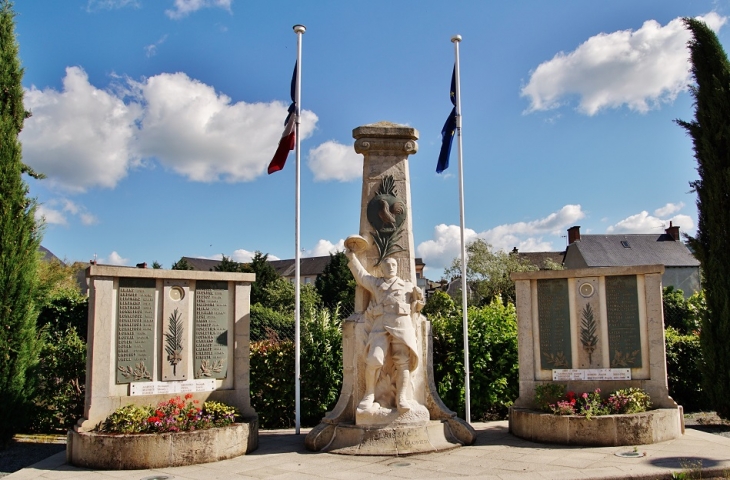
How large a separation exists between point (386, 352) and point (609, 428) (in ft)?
9.74

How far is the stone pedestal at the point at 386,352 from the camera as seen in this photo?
290 inches

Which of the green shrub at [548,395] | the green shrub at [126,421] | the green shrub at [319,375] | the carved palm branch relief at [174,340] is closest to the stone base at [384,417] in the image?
the green shrub at [548,395]

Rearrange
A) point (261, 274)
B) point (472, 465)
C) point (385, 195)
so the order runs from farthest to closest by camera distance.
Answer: point (261, 274)
point (385, 195)
point (472, 465)

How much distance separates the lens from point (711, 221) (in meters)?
9.55

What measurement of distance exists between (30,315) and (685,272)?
3474 cm

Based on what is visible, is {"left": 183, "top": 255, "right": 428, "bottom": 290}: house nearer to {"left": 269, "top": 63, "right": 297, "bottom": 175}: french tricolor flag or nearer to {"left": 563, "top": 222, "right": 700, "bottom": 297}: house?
{"left": 563, "top": 222, "right": 700, "bottom": 297}: house

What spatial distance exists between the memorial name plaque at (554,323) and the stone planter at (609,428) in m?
0.97

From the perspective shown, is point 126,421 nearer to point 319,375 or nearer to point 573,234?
point 319,375

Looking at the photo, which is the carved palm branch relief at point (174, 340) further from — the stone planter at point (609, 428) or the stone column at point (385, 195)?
the stone planter at point (609, 428)

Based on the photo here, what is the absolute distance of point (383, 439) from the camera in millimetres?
7242

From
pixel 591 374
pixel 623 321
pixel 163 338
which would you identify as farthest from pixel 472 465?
pixel 163 338

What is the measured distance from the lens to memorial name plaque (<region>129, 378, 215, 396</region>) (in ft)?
24.3

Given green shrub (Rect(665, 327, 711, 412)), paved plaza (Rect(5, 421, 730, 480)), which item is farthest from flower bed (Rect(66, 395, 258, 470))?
Result: green shrub (Rect(665, 327, 711, 412))

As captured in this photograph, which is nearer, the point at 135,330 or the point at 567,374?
the point at 135,330
